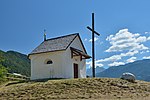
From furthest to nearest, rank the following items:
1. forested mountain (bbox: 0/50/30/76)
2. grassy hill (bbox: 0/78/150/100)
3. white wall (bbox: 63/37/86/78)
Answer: forested mountain (bbox: 0/50/30/76)
white wall (bbox: 63/37/86/78)
grassy hill (bbox: 0/78/150/100)

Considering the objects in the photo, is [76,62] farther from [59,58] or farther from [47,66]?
[47,66]

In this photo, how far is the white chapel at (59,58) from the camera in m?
26.4

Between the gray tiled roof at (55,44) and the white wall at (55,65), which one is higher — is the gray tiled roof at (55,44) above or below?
above

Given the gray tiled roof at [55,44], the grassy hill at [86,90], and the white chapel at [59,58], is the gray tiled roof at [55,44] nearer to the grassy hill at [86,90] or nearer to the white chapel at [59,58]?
the white chapel at [59,58]

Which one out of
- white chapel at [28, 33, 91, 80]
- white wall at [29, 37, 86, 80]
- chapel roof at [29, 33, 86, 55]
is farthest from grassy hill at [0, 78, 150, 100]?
chapel roof at [29, 33, 86, 55]

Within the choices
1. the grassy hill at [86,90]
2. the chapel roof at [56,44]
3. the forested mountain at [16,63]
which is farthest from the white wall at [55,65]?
the forested mountain at [16,63]

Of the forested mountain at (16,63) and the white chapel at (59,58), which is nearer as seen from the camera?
the white chapel at (59,58)

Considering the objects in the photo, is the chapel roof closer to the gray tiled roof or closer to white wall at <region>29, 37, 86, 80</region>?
the gray tiled roof

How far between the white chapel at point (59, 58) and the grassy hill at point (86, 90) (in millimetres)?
5822


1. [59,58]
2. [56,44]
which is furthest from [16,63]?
[59,58]

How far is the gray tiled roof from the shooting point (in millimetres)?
26837

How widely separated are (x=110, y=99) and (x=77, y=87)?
3.64m

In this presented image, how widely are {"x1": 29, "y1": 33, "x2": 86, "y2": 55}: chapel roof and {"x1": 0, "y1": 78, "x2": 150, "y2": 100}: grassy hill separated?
6.69 m

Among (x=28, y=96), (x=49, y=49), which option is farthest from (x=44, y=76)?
(x=28, y=96)
